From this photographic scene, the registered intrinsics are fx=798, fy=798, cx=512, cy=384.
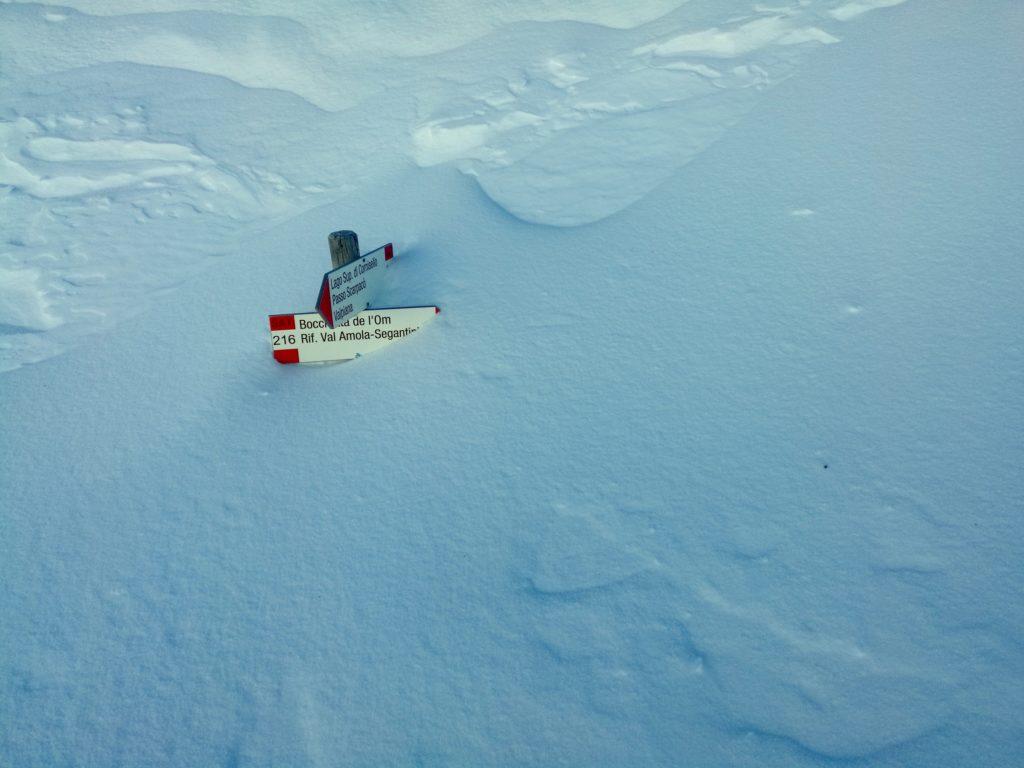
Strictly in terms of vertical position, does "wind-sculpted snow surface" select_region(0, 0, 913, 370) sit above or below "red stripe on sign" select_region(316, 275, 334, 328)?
above

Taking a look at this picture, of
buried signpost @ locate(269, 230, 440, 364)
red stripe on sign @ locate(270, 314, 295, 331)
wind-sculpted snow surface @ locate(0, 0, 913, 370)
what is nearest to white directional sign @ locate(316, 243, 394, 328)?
buried signpost @ locate(269, 230, 440, 364)

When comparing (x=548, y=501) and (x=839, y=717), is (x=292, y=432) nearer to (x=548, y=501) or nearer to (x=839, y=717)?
(x=548, y=501)

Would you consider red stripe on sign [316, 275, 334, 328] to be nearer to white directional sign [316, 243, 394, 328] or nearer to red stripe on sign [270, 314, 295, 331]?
white directional sign [316, 243, 394, 328]

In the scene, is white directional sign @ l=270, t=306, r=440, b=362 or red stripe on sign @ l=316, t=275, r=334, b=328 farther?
white directional sign @ l=270, t=306, r=440, b=362

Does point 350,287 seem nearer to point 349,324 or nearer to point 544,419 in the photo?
point 349,324

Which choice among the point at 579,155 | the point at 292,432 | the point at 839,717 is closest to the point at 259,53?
the point at 579,155

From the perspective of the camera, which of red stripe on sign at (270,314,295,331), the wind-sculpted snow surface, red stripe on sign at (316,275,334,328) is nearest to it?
red stripe on sign at (316,275,334,328)

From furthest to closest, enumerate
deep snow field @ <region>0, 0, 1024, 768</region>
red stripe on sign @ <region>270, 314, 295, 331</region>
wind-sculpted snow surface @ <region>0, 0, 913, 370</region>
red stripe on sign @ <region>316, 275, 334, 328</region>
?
1. wind-sculpted snow surface @ <region>0, 0, 913, 370</region>
2. red stripe on sign @ <region>270, 314, 295, 331</region>
3. red stripe on sign @ <region>316, 275, 334, 328</region>
4. deep snow field @ <region>0, 0, 1024, 768</region>
